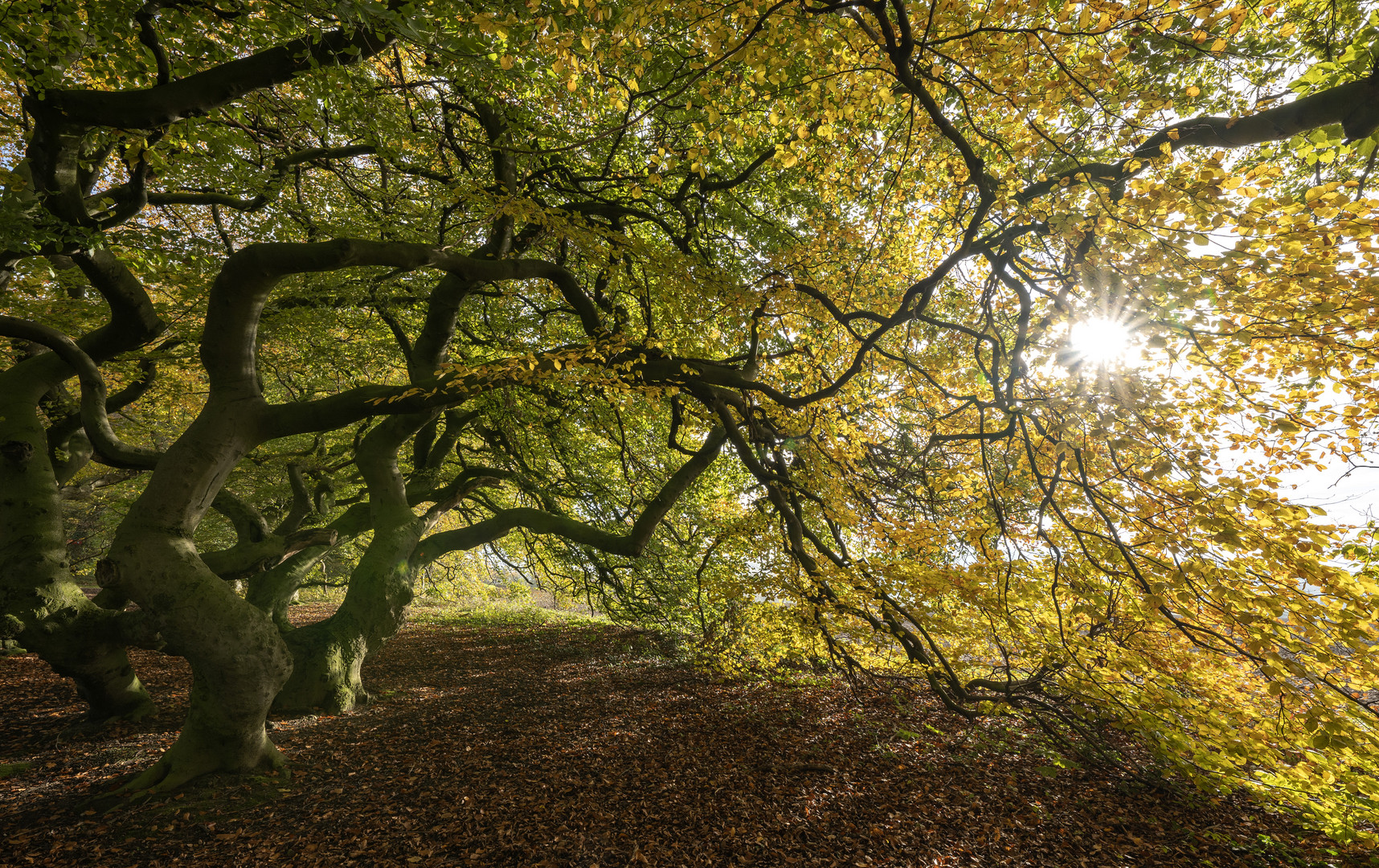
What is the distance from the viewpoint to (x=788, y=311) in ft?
19.5

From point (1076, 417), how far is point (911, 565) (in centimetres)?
235

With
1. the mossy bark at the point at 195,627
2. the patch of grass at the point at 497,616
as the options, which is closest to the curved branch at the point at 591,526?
the mossy bark at the point at 195,627

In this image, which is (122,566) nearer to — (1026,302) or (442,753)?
(442,753)

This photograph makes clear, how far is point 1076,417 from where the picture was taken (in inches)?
141

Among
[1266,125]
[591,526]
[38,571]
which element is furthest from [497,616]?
[1266,125]

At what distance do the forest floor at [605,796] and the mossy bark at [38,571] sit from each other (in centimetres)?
100

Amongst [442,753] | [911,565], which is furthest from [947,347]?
[442,753]

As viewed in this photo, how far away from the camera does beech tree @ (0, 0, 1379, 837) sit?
326 centimetres

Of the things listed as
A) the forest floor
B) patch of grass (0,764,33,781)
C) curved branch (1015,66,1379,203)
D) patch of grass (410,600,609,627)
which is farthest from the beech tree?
patch of grass (410,600,609,627)

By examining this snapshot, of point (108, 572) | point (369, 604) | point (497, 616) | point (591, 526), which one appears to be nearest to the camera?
point (108, 572)

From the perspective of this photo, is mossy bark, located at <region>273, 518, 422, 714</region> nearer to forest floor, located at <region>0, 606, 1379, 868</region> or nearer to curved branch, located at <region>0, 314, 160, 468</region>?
forest floor, located at <region>0, 606, 1379, 868</region>

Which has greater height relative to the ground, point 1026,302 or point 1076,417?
point 1026,302

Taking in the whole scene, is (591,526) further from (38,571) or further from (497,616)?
(497,616)

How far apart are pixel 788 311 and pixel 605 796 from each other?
540cm
